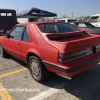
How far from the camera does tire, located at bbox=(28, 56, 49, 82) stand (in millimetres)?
3562

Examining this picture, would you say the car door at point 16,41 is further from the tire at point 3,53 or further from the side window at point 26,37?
the tire at point 3,53

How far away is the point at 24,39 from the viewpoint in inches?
163

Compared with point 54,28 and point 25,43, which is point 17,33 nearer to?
point 25,43

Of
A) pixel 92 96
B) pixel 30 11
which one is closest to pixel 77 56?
pixel 92 96

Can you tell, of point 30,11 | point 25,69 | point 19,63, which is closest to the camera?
point 25,69

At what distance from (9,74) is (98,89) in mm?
2561

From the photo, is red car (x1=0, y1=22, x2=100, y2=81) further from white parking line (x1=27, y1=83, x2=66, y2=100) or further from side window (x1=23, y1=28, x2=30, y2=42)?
white parking line (x1=27, y1=83, x2=66, y2=100)

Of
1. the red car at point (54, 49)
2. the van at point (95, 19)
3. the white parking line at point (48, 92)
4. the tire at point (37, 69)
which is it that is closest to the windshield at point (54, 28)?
the red car at point (54, 49)

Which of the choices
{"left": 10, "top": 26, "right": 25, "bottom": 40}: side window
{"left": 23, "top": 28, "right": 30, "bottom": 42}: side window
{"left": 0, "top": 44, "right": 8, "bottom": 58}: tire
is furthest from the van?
{"left": 23, "top": 28, "right": 30, "bottom": 42}: side window

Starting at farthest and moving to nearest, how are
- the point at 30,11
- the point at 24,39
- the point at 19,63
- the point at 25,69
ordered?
the point at 30,11, the point at 19,63, the point at 25,69, the point at 24,39

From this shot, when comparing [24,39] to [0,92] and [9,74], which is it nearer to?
[9,74]

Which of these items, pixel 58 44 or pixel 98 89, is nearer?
pixel 58 44

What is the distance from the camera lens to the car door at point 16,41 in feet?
14.4

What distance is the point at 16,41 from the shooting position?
4527mm
